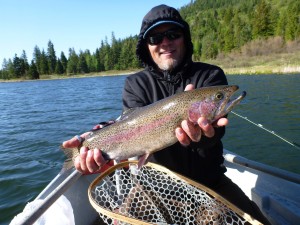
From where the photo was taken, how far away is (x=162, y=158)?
358cm

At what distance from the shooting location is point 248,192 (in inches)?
184

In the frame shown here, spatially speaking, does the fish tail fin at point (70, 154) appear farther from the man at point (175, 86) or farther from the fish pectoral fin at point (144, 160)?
the fish pectoral fin at point (144, 160)

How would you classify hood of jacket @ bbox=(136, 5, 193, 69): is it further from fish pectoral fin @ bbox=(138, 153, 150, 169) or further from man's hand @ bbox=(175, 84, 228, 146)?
fish pectoral fin @ bbox=(138, 153, 150, 169)

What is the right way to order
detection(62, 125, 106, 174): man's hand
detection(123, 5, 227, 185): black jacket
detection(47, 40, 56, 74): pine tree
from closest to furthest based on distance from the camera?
detection(62, 125, 106, 174): man's hand
detection(123, 5, 227, 185): black jacket
detection(47, 40, 56, 74): pine tree

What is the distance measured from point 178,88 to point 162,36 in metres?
0.71

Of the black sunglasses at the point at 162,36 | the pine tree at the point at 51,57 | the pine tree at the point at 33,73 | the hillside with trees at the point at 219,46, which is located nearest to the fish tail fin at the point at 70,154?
the black sunglasses at the point at 162,36

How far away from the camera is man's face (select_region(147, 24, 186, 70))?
12.9 ft

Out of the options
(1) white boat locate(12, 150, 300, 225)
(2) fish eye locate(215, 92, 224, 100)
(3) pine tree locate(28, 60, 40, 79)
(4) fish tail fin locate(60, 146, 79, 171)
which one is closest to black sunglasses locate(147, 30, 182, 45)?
(2) fish eye locate(215, 92, 224, 100)

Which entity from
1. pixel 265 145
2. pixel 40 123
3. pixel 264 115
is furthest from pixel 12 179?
pixel 264 115

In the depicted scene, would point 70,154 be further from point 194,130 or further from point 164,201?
point 194,130

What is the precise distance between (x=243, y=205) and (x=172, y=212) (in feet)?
2.70

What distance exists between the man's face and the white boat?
1.84 m

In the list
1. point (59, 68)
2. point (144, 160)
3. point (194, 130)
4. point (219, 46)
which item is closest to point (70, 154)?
point (144, 160)

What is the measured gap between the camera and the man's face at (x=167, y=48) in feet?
12.9
